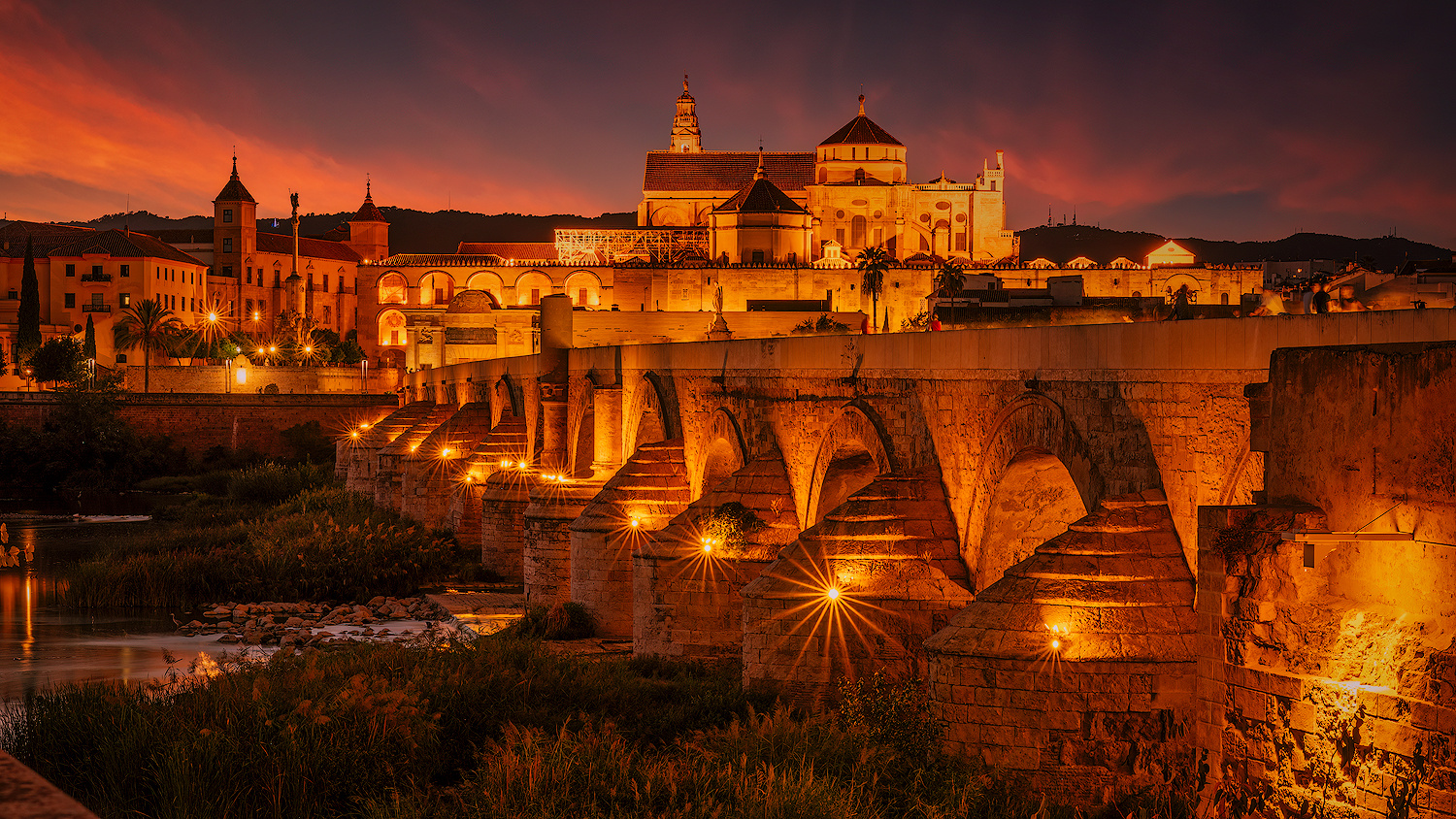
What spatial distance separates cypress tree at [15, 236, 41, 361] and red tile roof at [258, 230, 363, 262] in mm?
22069

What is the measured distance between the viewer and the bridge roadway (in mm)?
8156

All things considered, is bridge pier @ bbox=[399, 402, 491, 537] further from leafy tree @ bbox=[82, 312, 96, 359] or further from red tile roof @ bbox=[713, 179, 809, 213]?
leafy tree @ bbox=[82, 312, 96, 359]

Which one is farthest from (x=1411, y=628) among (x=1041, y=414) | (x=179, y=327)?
(x=179, y=327)

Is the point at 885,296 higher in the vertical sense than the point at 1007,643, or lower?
higher

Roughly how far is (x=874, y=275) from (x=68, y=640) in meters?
50.5

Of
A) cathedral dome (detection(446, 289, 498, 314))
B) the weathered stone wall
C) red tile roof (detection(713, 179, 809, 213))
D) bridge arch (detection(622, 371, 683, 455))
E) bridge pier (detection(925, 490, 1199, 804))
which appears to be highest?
red tile roof (detection(713, 179, 809, 213))

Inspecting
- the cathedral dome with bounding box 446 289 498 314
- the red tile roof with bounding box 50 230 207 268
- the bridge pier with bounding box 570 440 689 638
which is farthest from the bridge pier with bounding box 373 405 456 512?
the red tile roof with bounding box 50 230 207 268

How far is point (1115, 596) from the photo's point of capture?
26.5 ft

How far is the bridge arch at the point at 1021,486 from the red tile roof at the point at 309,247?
9041cm

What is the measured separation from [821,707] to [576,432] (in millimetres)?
13077

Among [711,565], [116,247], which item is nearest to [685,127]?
[116,247]

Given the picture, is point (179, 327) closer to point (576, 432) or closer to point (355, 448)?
point (355, 448)

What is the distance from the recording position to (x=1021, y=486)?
10.8 m

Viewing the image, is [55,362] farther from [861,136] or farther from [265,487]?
[861,136]
